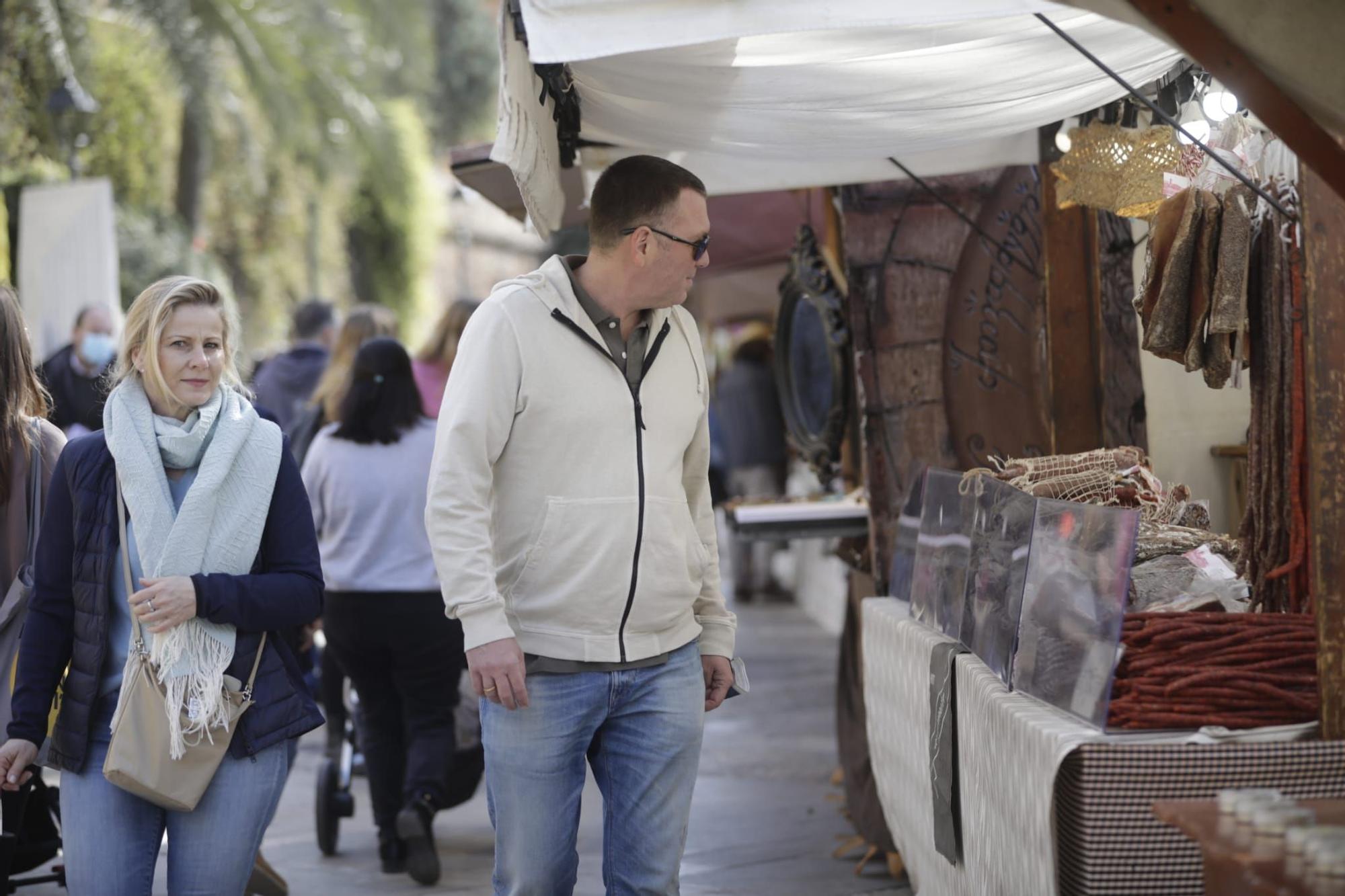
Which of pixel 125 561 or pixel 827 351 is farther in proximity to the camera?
pixel 827 351

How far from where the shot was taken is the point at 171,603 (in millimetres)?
3209

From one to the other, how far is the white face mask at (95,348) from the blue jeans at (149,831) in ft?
18.4

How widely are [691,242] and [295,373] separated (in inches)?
216

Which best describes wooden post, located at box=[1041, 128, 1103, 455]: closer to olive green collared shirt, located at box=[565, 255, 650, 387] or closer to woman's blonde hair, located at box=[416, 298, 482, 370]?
olive green collared shirt, located at box=[565, 255, 650, 387]

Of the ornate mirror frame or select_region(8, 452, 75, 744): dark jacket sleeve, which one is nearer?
select_region(8, 452, 75, 744): dark jacket sleeve

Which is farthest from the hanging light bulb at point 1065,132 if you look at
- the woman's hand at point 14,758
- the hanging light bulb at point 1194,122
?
the woman's hand at point 14,758

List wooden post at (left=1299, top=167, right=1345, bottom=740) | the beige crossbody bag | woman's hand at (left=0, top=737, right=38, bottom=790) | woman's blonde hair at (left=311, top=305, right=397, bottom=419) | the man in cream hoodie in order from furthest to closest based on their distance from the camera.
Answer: woman's blonde hair at (left=311, top=305, right=397, bottom=419) < woman's hand at (left=0, top=737, right=38, bottom=790) < the beige crossbody bag < the man in cream hoodie < wooden post at (left=1299, top=167, right=1345, bottom=740)

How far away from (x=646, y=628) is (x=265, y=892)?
279 centimetres

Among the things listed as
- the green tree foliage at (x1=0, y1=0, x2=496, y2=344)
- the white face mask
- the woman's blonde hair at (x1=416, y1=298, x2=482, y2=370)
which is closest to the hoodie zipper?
the woman's blonde hair at (x1=416, y1=298, x2=482, y2=370)

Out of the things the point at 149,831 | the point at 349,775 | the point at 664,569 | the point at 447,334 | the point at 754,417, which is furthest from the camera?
the point at 754,417

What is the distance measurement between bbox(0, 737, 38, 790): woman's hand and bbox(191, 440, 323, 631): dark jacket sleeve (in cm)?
46

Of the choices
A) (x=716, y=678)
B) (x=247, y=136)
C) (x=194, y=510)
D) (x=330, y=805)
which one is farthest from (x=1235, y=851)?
(x=247, y=136)

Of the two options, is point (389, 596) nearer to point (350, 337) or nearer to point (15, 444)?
point (350, 337)

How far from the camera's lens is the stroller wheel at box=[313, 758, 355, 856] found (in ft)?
19.4
